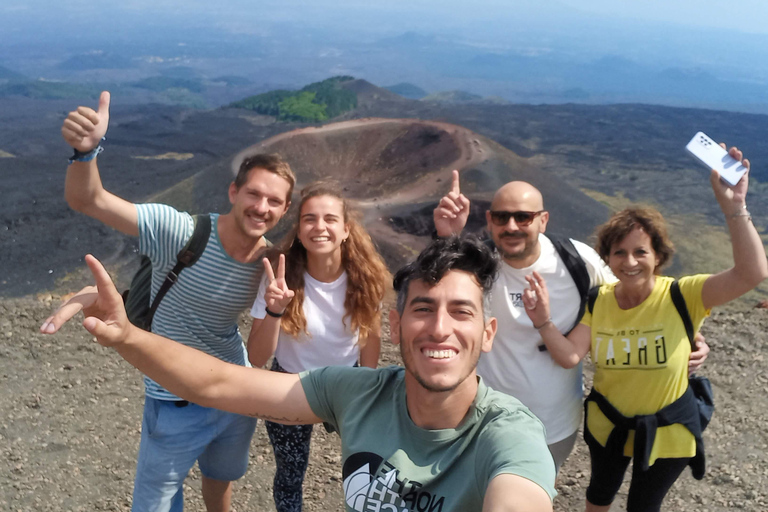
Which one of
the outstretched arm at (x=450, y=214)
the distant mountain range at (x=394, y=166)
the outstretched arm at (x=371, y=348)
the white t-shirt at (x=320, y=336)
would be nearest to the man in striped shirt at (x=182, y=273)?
the white t-shirt at (x=320, y=336)

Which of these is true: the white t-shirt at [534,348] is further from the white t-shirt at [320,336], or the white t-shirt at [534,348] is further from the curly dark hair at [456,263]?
the curly dark hair at [456,263]

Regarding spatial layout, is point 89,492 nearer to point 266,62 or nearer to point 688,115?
point 688,115

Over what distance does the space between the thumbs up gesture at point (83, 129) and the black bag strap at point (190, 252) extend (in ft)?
1.88

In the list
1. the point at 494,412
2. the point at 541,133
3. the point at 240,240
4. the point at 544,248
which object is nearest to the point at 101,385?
the point at 240,240

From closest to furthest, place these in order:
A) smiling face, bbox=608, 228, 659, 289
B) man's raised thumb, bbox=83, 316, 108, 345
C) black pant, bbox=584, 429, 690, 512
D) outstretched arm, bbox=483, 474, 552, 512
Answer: outstretched arm, bbox=483, 474, 552, 512 → man's raised thumb, bbox=83, 316, 108, 345 → smiling face, bbox=608, 228, 659, 289 → black pant, bbox=584, 429, 690, 512

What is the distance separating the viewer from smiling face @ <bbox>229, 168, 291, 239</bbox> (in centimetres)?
305

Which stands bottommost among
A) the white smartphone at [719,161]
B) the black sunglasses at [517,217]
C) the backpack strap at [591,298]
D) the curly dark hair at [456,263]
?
the backpack strap at [591,298]

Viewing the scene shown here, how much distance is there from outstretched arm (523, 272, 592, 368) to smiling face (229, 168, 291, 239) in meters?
1.27

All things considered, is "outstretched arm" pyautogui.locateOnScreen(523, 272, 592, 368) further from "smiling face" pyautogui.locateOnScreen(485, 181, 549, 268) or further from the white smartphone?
the white smartphone

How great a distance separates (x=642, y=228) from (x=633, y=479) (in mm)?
1256

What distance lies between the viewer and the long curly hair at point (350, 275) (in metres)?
3.17

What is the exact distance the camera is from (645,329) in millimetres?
2951

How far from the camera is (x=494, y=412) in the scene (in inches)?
76.6

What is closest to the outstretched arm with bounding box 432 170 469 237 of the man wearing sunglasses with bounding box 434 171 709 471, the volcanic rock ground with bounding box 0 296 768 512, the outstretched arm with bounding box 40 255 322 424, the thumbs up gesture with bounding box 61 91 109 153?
the man wearing sunglasses with bounding box 434 171 709 471
